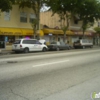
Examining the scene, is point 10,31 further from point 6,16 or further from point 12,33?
point 6,16

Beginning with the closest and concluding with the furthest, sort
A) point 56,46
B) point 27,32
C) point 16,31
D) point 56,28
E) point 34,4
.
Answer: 1. point 34,4
2. point 16,31
3. point 56,46
4. point 27,32
5. point 56,28

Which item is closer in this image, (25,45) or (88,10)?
(25,45)

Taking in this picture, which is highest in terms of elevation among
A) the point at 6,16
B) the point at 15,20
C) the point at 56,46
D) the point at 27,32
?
the point at 6,16

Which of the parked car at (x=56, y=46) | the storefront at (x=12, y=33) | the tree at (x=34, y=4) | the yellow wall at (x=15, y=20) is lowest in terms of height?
the parked car at (x=56, y=46)

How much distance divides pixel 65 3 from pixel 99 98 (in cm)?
2574

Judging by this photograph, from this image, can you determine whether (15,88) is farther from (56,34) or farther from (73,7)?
(56,34)

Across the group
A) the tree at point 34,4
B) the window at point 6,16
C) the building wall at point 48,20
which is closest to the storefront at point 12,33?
the window at point 6,16

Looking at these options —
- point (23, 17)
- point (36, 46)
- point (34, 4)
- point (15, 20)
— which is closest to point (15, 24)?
point (15, 20)

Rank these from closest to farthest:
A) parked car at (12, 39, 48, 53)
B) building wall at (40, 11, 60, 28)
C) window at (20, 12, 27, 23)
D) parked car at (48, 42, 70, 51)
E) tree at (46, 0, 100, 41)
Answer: parked car at (12, 39, 48, 53), parked car at (48, 42, 70, 51), window at (20, 12, 27, 23), tree at (46, 0, 100, 41), building wall at (40, 11, 60, 28)

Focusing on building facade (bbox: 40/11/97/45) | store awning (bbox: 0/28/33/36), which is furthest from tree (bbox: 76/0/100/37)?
store awning (bbox: 0/28/33/36)

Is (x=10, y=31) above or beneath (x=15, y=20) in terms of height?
beneath

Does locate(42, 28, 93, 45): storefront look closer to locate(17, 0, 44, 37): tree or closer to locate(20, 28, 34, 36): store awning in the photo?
locate(20, 28, 34, 36): store awning

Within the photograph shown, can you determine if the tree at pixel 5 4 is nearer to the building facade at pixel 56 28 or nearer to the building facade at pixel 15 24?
the building facade at pixel 15 24

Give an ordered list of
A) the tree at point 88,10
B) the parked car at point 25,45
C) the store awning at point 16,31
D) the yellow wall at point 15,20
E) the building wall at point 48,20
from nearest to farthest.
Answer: the parked car at point 25,45 → the store awning at point 16,31 → the yellow wall at point 15,20 → the tree at point 88,10 → the building wall at point 48,20
